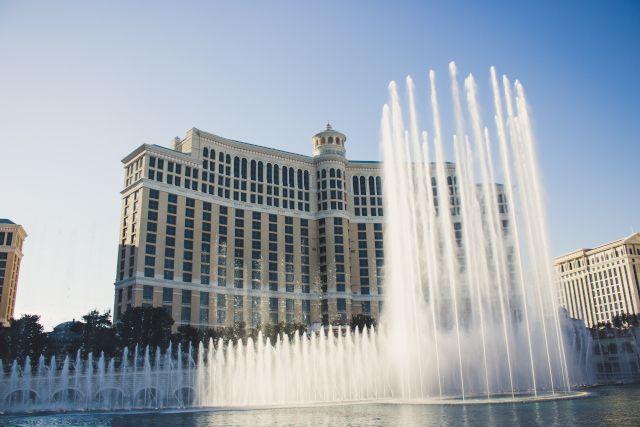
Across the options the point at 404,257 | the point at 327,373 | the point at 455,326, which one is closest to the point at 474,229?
the point at 404,257

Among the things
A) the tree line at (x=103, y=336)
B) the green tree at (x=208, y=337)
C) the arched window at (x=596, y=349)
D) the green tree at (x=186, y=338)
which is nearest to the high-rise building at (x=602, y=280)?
the arched window at (x=596, y=349)

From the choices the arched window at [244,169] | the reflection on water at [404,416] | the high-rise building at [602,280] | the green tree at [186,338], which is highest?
the arched window at [244,169]

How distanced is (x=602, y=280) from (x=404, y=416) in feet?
431

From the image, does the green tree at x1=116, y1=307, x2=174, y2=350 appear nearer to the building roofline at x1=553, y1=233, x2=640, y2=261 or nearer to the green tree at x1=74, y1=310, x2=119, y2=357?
the green tree at x1=74, y1=310, x2=119, y2=357

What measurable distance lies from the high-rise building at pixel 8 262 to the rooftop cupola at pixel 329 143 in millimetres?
71403

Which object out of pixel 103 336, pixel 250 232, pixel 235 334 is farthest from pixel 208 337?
pixel 250 232

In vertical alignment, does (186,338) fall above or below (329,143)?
below

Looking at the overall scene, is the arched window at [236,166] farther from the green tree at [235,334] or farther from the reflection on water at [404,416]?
the reflection on water at [404,416]

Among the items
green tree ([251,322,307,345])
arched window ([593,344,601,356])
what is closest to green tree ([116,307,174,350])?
green tree ([251,322,307,345])

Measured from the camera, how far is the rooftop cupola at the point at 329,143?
97.1m

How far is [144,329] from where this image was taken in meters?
57.7

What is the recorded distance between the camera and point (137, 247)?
71.8 meters

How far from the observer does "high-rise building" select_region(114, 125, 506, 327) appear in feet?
244

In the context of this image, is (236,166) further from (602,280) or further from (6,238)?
(602,280)
